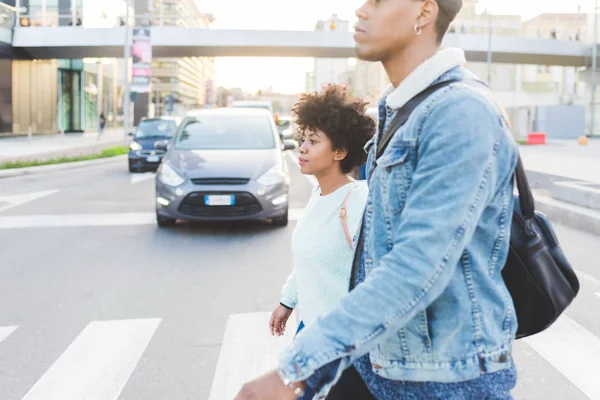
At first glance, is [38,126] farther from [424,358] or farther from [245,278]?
[424,358]

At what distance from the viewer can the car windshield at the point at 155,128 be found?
830 inches

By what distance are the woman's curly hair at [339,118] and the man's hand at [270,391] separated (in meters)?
1.46

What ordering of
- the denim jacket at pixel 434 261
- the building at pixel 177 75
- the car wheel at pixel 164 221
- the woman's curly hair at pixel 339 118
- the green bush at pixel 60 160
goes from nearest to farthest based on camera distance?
1. the denim jacket at pixel 434 261
2. the woman's curly hair at pixel 339 118
3. the car wheel at pixel 164 221
4. the green bush at pixel 60 160
5. the building at pixel 177 75

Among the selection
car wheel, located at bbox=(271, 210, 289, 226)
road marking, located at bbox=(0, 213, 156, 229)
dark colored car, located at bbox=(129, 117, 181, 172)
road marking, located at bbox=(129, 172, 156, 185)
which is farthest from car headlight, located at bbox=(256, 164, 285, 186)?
dark colored car, located at bbox=(129, 117, 181, 172)

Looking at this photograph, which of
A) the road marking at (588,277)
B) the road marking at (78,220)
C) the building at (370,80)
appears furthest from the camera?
the building at (370,80)

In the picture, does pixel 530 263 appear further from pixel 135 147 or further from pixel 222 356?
pixel 135 147

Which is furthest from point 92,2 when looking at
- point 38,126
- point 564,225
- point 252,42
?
point 564,225

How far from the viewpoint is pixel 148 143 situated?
20.3 m

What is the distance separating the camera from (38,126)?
47688 mm

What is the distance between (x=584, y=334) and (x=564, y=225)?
224 inches

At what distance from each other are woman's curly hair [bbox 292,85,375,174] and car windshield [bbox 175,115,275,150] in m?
7.85

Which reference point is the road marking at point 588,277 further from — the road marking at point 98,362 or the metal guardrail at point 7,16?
the metal guardrail at point 7,16

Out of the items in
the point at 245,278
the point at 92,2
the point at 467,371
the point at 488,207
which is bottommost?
the point at 245,278

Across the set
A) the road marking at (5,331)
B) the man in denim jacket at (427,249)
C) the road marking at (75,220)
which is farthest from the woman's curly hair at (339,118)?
the road marking at (75,220)
